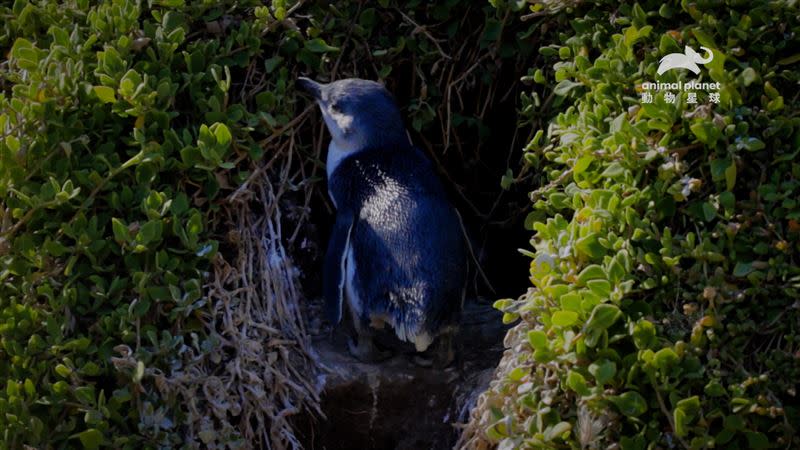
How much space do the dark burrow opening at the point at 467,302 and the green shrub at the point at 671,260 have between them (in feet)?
1.69

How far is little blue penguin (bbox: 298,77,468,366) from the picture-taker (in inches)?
126

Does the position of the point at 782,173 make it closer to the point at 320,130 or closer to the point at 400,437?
the point at 400,437

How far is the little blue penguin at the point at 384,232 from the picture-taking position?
320cm

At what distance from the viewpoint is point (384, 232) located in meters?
3.27

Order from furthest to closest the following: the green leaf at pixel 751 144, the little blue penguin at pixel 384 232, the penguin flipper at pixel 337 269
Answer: the penguin flipper at pixel 337 269, the little blue penguin at pixel 384 232, the green leaf at pixel 751 144

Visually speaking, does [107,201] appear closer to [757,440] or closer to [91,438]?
[91,438]

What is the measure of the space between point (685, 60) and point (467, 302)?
1.27 metres

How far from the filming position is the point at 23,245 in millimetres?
2846

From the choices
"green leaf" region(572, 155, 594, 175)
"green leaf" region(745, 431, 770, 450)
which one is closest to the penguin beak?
"green leaf" region(572, 155, 594, 175)

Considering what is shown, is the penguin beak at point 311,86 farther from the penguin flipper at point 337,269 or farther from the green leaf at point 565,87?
the green leaf at point 565,87

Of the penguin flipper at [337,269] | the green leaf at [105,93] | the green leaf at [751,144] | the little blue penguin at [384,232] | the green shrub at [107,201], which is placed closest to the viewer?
the green leaf at [751,144]

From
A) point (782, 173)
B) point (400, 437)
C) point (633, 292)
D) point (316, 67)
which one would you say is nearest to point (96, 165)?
point (316, 67)

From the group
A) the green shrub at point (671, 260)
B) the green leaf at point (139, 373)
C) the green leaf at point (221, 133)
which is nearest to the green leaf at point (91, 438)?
the green leaf at point (139, 373)

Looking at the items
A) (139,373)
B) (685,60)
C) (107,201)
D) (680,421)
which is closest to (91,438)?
(139,373)
